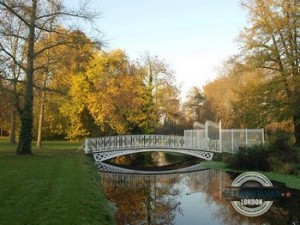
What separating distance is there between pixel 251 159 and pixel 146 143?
30.9 ft

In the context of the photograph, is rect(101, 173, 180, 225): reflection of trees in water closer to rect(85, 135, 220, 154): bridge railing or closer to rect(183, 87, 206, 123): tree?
rect(85, 135, 220, 154): bridge railing

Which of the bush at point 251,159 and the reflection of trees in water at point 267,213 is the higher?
the bush at point 251,159

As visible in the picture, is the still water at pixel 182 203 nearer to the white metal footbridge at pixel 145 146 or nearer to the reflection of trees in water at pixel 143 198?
the reflection of trees in water at pixel 143 198

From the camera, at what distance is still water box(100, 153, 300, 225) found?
1083cm

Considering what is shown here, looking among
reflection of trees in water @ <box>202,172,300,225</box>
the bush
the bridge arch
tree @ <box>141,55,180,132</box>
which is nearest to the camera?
reflection of trees in water @ <box>202,172,300,225</box>

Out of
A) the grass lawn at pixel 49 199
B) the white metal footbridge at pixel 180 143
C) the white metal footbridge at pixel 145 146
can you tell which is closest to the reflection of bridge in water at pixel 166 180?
the grass lawn at pixel 49 199

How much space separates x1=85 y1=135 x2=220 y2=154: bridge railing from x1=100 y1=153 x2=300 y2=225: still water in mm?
7274

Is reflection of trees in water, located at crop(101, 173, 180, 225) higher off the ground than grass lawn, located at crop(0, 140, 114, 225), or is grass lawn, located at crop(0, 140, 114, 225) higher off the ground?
grass lawn, located at crop(0, 140, 114, 225)

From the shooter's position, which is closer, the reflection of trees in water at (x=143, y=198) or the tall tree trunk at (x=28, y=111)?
the reflection of trees in water at (x=143, y=198)

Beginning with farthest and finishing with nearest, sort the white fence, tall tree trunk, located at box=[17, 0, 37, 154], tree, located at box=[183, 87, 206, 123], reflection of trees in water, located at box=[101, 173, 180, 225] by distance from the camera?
tree, located at box=[183, 87, 206, 123], the white fence, tall tree trunk, located at box=[17, 0, 37, 154], reflection of trees in water, located at box=[101, 173, 180, 225]

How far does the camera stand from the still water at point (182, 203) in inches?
426

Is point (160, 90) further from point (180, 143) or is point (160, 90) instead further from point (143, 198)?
point (143, 198)

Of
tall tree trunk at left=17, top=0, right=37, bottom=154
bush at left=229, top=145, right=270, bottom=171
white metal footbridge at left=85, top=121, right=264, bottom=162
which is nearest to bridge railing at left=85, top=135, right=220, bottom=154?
white metal footbridge at left=85, top=121, right=264, bottom=162

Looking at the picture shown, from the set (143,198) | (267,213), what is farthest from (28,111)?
(267,213)
